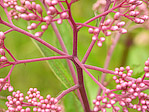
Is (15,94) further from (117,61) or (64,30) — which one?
(117,61)

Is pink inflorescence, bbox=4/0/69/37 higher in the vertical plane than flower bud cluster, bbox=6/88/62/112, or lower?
higher

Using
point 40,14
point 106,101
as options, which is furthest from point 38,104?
point 40,14

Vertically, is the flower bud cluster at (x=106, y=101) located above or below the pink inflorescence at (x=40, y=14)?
below

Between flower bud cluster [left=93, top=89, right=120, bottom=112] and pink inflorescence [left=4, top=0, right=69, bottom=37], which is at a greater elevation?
pink inflorescence [left=4, top=0, right=69, bottom=37]

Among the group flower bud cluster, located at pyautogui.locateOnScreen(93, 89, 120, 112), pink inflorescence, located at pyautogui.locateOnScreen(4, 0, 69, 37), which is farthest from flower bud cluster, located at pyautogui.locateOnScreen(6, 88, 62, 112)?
pink inflorescence, located at pyautogui.locateOnScreen(4, 0, 69, 37)

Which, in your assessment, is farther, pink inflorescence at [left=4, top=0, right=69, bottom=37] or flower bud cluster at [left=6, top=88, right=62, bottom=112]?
flower bud cluster at [left=6, top=88, right=62, bottom=112]

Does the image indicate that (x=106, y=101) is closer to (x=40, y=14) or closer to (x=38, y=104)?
(x=38, y=104)

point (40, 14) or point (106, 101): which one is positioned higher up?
point (40, 14)

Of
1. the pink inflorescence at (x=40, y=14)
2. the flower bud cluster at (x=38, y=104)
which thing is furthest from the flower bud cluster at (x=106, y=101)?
the pink inflorescence at (x=40, y=14)

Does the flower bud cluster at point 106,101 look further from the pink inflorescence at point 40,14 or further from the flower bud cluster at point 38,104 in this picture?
the pink inflorescence at point 40,14

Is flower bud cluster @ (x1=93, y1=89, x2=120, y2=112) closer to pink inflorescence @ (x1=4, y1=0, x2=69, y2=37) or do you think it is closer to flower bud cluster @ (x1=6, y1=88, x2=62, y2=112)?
flower bud cluster @ (x1=6, y1=88, x2=62, y2=112)

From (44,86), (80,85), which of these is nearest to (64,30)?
(80,85)
